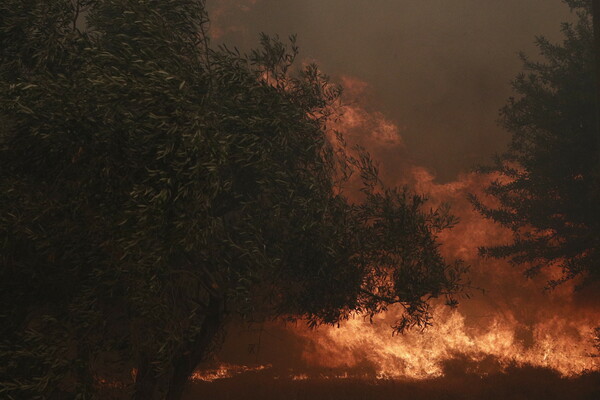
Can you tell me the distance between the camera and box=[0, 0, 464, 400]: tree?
11656 mm

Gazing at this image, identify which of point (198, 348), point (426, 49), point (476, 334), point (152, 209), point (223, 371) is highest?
point (426, 49)

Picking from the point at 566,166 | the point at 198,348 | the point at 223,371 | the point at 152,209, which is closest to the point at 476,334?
the point at 566,166

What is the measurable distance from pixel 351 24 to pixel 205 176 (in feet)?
204

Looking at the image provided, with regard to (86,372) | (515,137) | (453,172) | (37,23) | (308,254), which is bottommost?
(86,372)

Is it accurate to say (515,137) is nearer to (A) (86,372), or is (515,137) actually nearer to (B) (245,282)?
(B) (245,282)

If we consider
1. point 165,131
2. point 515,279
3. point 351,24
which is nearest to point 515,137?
point 515,279

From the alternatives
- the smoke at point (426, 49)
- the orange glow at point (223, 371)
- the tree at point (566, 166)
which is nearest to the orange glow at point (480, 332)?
the orange glow at point (223, 371)

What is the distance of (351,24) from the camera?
69.6 meters

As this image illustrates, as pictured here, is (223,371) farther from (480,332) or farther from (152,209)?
(152,209)

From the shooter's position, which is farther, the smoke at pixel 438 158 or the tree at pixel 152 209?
the smoke at pixel 438 158

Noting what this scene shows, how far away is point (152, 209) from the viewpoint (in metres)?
11.2

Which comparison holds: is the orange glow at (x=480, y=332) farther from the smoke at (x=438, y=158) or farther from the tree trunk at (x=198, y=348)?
the tree trunk at (x=198, y=348)

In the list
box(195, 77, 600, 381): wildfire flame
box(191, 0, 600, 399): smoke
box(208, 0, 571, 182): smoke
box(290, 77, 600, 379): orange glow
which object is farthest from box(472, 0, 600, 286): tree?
box(208, 0, 571, 182): smoke

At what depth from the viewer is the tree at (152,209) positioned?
38.2ft
